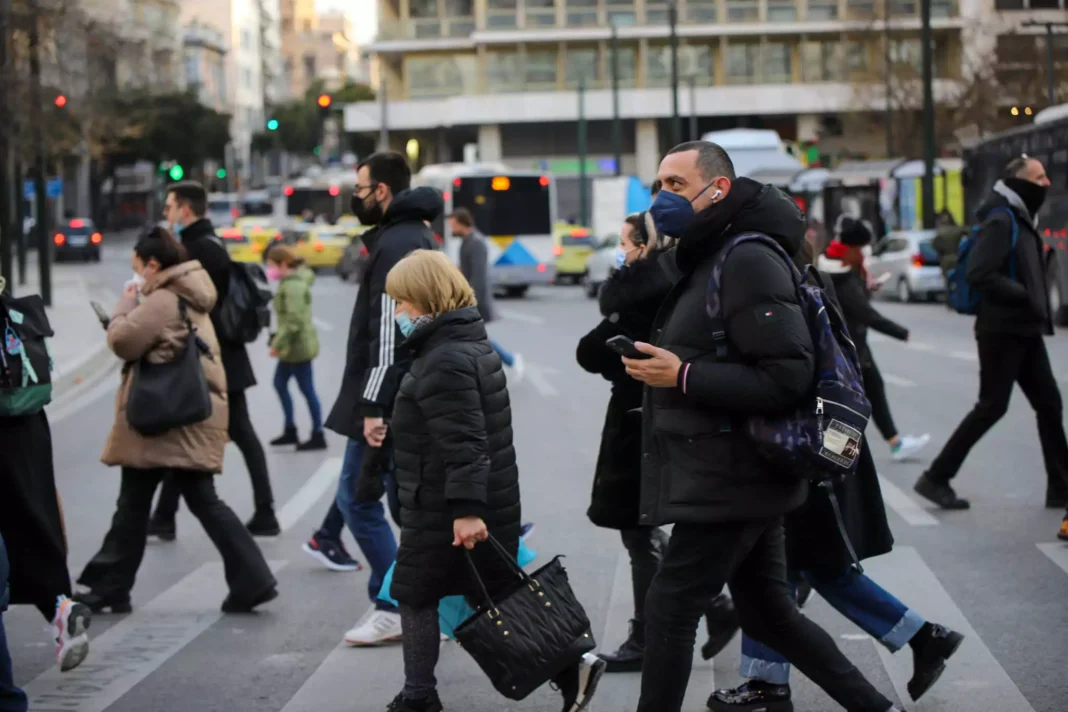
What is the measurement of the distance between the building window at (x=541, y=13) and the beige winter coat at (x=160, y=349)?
73147 millimetres

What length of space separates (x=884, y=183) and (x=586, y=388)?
1191 inches

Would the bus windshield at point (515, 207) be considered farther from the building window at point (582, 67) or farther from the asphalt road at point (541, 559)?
the building window at point (582, 67)

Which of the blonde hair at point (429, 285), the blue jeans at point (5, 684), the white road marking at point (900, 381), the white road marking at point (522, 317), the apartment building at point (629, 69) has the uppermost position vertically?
the apartment building at point (629, 69)

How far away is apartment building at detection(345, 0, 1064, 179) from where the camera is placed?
78562mm

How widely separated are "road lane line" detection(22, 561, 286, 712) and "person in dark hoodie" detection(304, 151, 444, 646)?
2.47 feet

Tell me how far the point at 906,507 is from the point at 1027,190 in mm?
1919

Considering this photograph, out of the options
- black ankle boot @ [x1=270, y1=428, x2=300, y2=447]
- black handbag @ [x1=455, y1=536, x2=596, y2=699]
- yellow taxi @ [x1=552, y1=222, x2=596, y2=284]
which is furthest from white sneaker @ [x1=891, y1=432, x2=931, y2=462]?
yellow taxi @ [x1=552, y1=222, x2=596, y2=284]

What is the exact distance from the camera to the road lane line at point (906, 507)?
30.6 feet

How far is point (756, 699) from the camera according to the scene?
5.66 metres

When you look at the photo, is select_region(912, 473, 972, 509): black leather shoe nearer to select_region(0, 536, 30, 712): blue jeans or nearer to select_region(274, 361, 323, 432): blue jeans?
select_region(274, 361, 323, 432): blue jeans

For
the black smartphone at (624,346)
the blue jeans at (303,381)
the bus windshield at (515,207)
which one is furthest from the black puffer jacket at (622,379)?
the bus windshield at (515,207)

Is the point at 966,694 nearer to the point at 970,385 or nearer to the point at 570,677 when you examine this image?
the point at 570,677

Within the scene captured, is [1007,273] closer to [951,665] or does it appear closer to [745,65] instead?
[951,665]

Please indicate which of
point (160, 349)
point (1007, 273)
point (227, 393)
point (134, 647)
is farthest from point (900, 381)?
point (134, 647)
